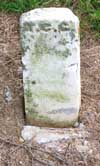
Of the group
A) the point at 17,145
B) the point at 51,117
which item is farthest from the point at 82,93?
the point at 17,145

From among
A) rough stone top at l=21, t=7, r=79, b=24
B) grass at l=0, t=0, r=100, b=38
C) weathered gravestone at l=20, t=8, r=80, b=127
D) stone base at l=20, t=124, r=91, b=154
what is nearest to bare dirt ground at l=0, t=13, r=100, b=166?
stone base at l=20, t=124, r=91, b=154

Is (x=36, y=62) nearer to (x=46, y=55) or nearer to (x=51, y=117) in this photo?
(x=46, y=55)

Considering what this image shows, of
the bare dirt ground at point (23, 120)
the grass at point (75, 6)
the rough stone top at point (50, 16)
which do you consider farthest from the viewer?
the grass at point (75, 6)

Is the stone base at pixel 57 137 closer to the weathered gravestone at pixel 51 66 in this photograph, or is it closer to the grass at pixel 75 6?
the weathered gravestone at pixel 51 66

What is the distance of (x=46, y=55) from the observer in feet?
10.4

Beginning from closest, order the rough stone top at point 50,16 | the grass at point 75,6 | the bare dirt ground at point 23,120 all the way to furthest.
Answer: the rough stone top at point 50,16, the bare dirt ground at point 23,120, the grass at point 75,6

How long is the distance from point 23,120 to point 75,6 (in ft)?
5.32

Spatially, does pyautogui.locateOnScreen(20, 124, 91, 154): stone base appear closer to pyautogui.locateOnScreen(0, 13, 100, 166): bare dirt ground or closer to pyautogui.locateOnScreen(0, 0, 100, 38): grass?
pyautogui.locateOnScreen(0, 13, 100, 166): bare dirt ground

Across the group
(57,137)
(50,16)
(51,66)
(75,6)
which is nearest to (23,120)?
(57,137)

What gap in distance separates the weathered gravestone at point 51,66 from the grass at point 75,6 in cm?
132

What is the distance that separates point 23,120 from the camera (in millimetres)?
3529

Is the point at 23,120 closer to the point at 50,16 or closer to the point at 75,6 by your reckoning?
the point at 50,16

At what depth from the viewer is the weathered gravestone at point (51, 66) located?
308 cm

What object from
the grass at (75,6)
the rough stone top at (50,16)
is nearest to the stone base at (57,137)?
the rough stone top at (50,16)
